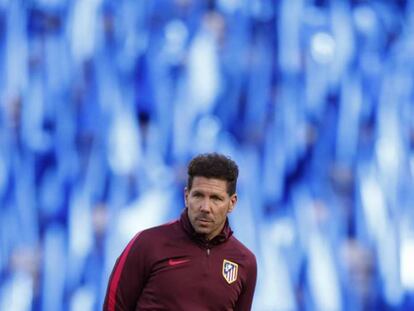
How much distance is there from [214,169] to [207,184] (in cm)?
4

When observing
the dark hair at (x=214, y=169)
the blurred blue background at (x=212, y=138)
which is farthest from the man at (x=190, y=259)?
the blurred blue background at (x=212, y=138)

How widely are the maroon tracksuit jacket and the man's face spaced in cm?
4

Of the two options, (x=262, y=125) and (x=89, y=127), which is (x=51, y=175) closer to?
(x=89, y=127)

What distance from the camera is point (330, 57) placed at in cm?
395

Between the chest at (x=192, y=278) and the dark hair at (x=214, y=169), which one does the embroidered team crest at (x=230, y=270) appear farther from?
the dark hair at (x=214, y=169)

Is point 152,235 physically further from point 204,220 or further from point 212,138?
point 212,138

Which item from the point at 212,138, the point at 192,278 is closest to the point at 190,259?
the point at 192,278

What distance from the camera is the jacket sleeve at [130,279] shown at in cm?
217

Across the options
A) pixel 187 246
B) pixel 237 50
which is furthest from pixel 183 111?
pixel 187 246

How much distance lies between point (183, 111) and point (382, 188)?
0.91 meters

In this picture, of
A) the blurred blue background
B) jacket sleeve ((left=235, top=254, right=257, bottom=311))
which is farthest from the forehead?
the blurred blue background

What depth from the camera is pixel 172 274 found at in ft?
7.10

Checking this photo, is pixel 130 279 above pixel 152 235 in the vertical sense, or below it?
below

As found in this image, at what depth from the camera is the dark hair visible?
7.25ft
